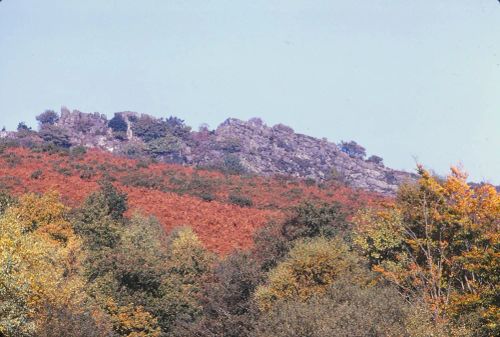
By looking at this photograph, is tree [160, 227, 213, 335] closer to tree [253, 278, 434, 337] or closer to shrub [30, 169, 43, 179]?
tree [253, 278, 434, 337]

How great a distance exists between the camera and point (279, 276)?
46938mm

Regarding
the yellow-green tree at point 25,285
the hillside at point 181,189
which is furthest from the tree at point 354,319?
the hillside at point 181,189

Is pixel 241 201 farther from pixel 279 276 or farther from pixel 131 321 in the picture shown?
pixel 131 321

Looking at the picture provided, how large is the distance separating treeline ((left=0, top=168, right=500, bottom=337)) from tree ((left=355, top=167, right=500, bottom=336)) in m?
0.10

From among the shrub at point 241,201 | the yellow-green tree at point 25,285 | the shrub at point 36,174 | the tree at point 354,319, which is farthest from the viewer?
the shrub at point 241,201

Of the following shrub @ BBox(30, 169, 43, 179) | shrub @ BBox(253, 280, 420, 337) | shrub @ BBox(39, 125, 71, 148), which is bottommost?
shrub @ BBox(253, 280, 420, 337)

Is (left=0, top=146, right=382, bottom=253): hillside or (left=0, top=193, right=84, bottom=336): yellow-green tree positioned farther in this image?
(left=0, top=146, right=382, bottom=253): hillside

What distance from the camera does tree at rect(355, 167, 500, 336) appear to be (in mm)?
34406

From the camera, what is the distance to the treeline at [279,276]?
108 feet

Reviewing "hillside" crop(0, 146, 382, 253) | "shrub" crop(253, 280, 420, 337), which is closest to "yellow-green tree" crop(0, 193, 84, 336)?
"shrub" crop(253, 280, 420, 337)

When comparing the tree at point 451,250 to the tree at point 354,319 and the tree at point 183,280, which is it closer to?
the tree at point 354,319

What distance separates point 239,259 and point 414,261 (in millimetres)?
12726

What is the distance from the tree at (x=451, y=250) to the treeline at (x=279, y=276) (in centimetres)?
10

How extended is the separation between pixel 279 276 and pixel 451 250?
35.9ft
